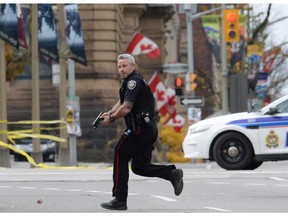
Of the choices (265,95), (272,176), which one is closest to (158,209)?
(272,176)

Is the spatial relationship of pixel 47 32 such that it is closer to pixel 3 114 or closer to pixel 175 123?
pixel 3 114

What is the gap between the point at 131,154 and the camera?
13.0 m

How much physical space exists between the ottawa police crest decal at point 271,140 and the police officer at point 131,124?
8.44 m

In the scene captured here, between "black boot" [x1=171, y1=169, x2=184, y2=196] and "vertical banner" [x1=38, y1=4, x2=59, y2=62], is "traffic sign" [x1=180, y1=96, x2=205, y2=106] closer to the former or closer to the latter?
"vertical banner" [x1=38, y1=4, x2=59, y2=62]

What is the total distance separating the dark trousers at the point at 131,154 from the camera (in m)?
13.0

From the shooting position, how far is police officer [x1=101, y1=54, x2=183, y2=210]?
12783mm

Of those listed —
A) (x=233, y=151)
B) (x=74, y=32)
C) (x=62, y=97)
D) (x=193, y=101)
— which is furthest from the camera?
(x=193, y=101)

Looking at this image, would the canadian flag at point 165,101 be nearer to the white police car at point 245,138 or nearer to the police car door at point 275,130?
the white police car at point 245,138

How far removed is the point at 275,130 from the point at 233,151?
37.9 inches

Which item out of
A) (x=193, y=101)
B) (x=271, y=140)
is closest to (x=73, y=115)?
(x=193, y=101)

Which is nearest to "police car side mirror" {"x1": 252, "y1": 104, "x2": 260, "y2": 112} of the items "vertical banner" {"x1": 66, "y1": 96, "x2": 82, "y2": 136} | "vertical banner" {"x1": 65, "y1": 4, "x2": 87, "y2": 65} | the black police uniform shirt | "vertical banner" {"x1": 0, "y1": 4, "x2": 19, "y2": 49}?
the black police uniform shirt

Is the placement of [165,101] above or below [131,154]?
above

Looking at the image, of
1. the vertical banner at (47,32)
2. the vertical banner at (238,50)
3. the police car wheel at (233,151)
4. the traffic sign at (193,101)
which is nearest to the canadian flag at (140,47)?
the traffic sign at (193,101)

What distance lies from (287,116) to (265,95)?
46.5m
